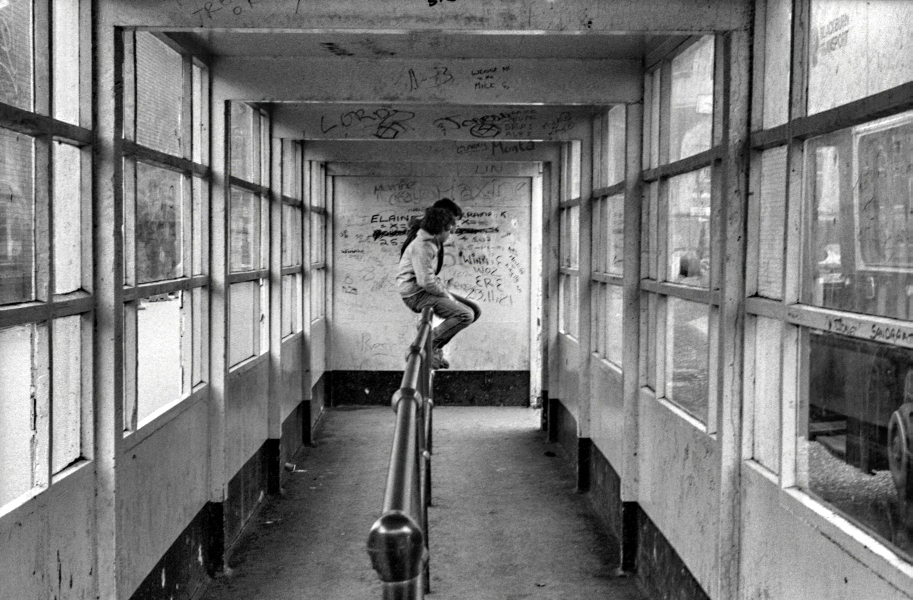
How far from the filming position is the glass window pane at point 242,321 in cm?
642

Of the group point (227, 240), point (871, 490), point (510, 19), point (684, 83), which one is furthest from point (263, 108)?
point (871, 490)

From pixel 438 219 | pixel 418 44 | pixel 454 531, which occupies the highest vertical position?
pixel 418 44

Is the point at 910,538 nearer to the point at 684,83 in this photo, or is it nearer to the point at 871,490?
the point at 871,490

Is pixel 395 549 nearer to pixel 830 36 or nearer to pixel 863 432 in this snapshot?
pixel 863 432

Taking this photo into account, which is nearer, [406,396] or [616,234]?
[406,396]

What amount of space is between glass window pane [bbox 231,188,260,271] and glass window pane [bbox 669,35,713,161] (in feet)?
9.25

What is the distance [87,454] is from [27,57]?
1463 mm

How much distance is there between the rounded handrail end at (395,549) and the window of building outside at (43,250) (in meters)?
1.95

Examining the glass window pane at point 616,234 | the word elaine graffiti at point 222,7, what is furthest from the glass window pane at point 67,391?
the glass window pane at point 616,234

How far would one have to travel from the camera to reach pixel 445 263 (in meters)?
12.0

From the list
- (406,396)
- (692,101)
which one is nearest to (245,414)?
(692,101)

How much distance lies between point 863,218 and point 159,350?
330cm

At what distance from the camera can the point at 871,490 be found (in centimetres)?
283

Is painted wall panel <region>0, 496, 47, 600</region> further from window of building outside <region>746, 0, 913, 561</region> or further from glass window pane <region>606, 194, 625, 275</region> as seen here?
glass window pane <region>606, 194, 625, 275</region>
